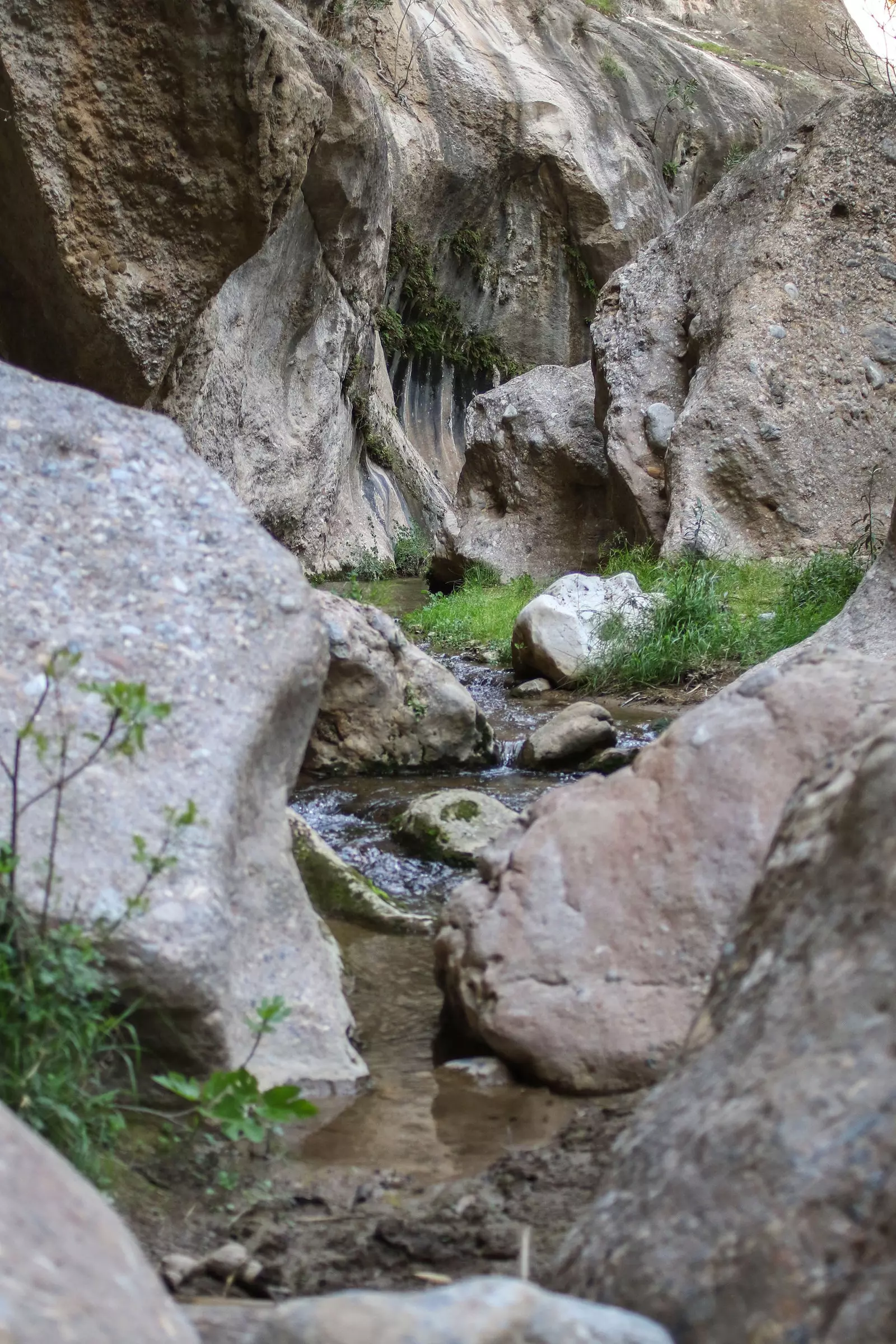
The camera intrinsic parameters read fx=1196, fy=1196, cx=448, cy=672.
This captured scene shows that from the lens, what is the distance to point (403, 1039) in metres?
2.74

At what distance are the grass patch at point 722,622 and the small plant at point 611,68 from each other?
14162 mm

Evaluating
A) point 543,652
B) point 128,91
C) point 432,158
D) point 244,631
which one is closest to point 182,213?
point 128,91

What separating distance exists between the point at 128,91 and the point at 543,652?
3.76 meters

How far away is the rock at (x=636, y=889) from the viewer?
2.43 m

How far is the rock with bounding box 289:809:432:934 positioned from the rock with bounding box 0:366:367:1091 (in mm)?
813

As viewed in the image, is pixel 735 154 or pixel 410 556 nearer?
pixel 410 556

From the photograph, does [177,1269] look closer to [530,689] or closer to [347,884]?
[347,884]

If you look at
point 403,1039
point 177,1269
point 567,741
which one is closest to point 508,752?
point 567,741

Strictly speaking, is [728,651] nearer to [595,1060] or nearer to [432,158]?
[595,1060]

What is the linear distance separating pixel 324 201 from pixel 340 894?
9.89 metres

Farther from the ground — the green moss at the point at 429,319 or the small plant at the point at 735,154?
the small plant at the point at 735,154

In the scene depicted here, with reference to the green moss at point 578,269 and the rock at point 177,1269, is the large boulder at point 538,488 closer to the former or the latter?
the green moss at point 578,269

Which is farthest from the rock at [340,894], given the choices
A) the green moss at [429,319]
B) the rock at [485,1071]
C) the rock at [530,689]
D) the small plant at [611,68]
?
the small plant at [611,68]

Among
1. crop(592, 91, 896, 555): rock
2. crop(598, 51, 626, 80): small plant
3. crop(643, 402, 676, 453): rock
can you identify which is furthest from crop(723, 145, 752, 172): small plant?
crop(643, 402, 676, 453): rock
